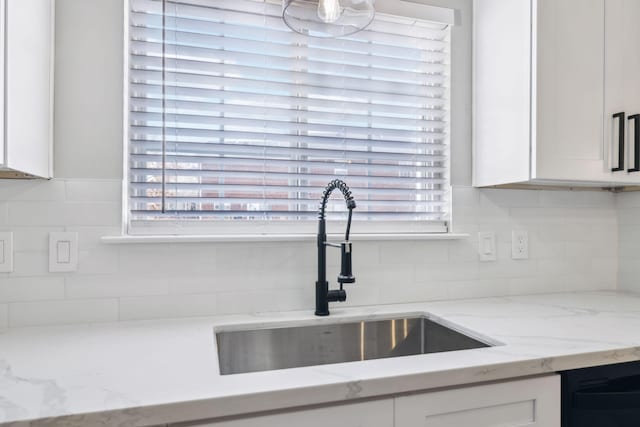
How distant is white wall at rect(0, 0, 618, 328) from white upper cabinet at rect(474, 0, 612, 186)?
0.22m

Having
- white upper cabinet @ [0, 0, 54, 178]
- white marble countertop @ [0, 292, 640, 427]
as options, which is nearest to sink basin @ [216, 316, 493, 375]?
Result: white marble countertop @ [0, 292, 640, 427]

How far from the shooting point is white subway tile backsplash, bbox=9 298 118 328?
1284 millimetres

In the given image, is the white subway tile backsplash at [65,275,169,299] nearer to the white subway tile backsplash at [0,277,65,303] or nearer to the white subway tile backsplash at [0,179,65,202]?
the white subway tile backsplash at [0,277,65,303]

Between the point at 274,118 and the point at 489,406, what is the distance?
3.74 feet

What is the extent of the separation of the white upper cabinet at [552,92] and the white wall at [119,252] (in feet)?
0.71

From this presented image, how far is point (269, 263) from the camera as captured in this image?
1.51 m

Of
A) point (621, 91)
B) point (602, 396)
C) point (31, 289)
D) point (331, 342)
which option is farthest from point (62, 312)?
point (621, 91)

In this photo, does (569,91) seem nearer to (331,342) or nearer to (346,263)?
(346,263)

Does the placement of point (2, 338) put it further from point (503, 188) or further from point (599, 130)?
point (599, 130)

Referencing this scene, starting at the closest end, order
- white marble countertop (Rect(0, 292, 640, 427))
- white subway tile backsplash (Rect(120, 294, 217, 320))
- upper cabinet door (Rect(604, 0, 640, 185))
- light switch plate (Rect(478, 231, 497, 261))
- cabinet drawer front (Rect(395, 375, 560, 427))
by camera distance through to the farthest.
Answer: white marble countertop (Rect(0, 292, 640, 427)) < cabinet drawer front (Rect(395, 375, 560, 427)) < white subway tile backsplash (Rect(120, 294, 217, 320)) < upper cabinet door (Rect(604, 0, 640, 185)) < light switch plate (Rect(478, 231, 497, 261))

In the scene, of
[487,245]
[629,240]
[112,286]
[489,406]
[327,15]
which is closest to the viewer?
[489,406]

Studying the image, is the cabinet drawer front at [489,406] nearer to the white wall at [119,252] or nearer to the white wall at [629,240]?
the white wall at [119,252]

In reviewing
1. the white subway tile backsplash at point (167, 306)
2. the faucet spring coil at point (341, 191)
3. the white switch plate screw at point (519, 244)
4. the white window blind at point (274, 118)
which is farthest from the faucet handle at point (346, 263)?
the white switch plate screw at point (519, 244)

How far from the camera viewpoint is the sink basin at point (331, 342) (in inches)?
52.5
